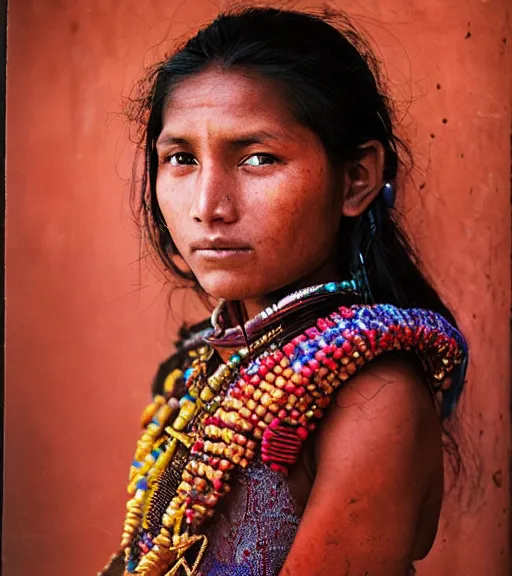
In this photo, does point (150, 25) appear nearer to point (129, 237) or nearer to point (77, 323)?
point (129, 237)

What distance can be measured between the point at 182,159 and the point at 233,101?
0.53 feet

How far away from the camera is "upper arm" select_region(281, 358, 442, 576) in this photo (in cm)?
137

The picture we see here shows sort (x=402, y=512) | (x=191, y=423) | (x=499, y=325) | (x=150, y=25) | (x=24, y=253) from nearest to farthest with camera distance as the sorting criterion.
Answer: (x=402, y=512), (x=191, y=423), (x=499, y=325), (x=150, y=25), (x=24, y=253)

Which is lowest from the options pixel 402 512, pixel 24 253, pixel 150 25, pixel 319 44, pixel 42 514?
pixel 42 514

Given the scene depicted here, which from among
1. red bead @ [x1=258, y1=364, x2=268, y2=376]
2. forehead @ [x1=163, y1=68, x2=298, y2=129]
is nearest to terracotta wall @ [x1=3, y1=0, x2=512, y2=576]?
forehead @ [x1=163, y1=68, x2=298, y2=129]

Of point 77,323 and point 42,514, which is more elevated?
point 77,323

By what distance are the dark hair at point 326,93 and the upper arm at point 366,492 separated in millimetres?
350

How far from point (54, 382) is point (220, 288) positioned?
35.8 inches

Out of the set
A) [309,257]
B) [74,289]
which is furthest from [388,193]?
[74,289]

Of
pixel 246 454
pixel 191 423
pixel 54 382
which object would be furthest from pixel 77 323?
pixel 246 454

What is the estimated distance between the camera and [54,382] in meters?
2.33

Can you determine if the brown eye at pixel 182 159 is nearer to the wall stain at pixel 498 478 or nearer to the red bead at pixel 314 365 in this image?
the red bead at pixel 314 365

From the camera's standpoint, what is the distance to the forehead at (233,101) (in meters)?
1.52

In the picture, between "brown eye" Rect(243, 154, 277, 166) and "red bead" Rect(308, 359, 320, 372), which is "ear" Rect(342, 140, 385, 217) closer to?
"brown eye" Rect(243, 154, 277, 166)
